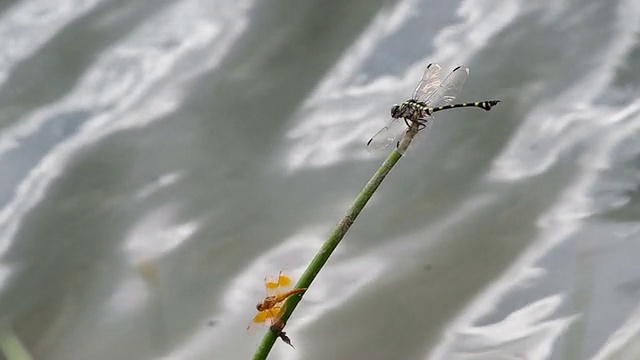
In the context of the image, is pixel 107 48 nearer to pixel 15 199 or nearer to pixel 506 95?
pixel 15 199

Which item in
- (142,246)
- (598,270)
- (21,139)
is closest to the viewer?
(598,270)

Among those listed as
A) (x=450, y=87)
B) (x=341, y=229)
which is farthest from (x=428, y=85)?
(x=341, y=229)

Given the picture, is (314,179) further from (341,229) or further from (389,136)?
(341,229)

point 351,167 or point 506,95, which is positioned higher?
point 506,95

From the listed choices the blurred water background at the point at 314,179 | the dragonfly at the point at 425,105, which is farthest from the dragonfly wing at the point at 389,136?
the blurred water background at the point at 314,179

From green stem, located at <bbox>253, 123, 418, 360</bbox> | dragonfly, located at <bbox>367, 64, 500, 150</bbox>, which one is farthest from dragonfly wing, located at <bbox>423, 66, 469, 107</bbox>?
green stem, located at <bbox>253, 123, 418, 360</bbox>

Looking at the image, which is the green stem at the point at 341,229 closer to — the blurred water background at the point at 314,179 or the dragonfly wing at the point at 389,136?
the dragonfly wing at the point at 389,136

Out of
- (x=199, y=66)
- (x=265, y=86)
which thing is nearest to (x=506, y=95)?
(x=265, y=86)
